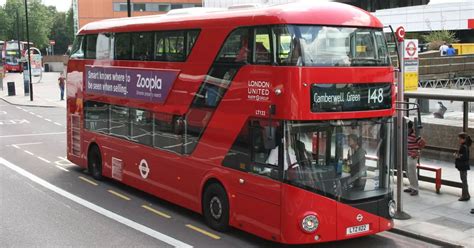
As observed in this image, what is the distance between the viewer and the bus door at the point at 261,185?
858cm

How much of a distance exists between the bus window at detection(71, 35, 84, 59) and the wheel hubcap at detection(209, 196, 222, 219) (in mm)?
7298

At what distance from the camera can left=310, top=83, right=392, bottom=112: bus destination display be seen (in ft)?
27.5

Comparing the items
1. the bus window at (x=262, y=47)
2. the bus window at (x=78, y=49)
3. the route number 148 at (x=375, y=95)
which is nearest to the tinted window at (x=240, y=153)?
the bus window at (x=262, y=47)

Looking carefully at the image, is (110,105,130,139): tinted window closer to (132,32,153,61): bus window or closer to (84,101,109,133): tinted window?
(84,101,109,133): tinted window

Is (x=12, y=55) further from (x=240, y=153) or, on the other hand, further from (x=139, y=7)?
(x=240, y=153)

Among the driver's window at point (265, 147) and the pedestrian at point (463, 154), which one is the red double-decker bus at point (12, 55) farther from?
the driver's window at point (265, 147)

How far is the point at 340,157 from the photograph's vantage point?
869 cm

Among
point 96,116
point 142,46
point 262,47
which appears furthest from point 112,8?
point 262,47

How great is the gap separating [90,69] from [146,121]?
349 centimetres

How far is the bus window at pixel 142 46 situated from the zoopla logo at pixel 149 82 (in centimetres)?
44

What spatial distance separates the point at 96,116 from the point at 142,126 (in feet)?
9.14

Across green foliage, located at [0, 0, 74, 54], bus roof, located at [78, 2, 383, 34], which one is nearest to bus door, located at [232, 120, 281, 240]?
bus roof, located at [78, 2, 383, 34]

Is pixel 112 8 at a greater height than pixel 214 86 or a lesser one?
greater

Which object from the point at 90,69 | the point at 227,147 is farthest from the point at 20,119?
the point at 227,147
